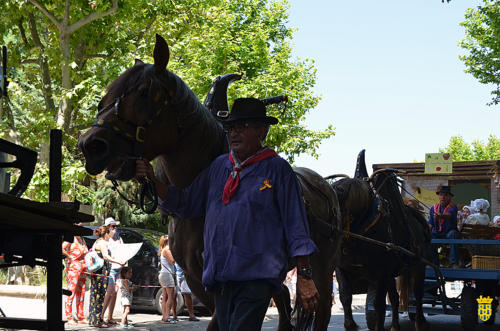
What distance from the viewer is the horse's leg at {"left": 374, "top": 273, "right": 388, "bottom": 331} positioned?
930 cm

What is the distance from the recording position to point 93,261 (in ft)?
43.3

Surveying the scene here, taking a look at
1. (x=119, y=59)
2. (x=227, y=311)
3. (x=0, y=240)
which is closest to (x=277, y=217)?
(x=227, y=311)

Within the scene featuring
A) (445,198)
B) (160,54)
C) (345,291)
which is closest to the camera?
(160,54)

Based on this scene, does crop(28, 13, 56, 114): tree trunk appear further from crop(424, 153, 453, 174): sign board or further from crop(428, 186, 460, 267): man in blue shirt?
crop(424, 153, 453, 174): sign board

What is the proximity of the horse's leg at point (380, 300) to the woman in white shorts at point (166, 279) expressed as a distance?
211 inches

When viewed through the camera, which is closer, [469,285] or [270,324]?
[469,285]

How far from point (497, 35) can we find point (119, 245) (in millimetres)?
17586

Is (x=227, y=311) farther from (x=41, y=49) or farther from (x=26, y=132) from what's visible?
(x=41, y=49)

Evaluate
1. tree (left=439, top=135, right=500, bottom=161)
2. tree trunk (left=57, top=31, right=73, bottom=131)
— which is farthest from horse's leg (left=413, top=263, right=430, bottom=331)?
tree (left=439, top=135, right=500, bottom=161)

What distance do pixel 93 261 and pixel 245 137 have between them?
31.8ft

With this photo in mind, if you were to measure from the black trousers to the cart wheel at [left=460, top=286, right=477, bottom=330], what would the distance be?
7.21 m

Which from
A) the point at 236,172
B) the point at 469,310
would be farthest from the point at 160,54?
the point at 469,310

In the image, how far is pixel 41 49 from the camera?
63.6ft

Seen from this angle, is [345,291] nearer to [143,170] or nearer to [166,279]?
[166,279]
